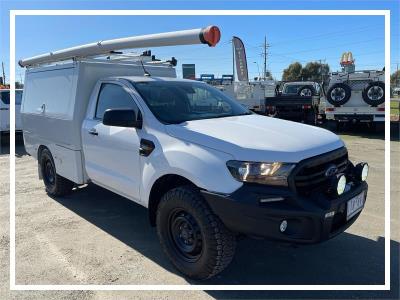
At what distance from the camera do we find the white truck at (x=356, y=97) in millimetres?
13234

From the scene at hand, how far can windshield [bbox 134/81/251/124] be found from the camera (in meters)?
4.12

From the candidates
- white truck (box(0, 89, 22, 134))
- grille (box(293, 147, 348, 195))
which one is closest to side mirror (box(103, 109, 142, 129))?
grille (box(293, 147, 348, 195))

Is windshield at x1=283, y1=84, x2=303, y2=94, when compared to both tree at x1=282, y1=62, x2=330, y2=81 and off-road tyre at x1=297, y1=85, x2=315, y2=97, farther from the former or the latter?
tree at x1=282, y1=62, x2=330, y2=81

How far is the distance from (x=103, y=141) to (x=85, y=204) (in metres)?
1.60

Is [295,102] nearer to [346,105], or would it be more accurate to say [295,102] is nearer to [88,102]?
[346,105]

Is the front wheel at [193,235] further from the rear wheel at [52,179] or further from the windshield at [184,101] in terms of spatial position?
the rear wheel at [52,179]

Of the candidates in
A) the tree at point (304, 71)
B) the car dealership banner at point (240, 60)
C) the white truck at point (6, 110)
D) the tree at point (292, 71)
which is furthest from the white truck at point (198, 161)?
the tree at point (292, 71)

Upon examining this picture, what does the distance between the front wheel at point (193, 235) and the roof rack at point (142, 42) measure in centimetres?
131

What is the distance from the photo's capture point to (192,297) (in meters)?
3.37

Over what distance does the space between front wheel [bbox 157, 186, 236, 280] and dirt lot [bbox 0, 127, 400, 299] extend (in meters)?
0.18

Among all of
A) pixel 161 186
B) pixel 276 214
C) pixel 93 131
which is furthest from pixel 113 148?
pixel 276 214

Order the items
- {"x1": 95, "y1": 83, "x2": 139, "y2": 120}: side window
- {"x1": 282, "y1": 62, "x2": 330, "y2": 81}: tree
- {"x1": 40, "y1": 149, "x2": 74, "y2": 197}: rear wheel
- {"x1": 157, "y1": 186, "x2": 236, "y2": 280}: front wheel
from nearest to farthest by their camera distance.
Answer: {"x1": 157, "y1": 186, "x2": 236, "y2": 280}: front wheel < {"x1": 95, "y1": 83, "x2": 139, "y2": 120}: side window < {"x1": 40, "y1": 149, "x2": 74, "y2": 197}: rear wheel < {"x1": 282, "y1": 62, "x2": 330, "y2": 81}: tree

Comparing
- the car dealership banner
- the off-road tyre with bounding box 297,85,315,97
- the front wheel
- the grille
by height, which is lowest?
the front wheel

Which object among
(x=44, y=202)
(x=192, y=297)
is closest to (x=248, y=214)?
(x=192, y=297)
